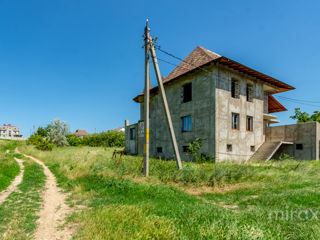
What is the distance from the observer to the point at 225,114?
56.2 ft

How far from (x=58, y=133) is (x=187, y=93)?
40354 millimetres

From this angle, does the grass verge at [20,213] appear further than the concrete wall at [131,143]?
No

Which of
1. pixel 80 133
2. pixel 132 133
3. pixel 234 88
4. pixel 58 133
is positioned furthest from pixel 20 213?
pixel 80 133

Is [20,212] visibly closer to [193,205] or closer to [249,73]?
[193,205]

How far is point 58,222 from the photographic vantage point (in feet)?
15.9

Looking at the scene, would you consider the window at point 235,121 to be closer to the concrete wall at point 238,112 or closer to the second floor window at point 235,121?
the second floor window at point 235,121

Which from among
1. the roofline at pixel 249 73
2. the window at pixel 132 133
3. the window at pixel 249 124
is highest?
the roofline at pixel 249 73

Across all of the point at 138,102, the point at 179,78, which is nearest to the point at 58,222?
the point at 179,78

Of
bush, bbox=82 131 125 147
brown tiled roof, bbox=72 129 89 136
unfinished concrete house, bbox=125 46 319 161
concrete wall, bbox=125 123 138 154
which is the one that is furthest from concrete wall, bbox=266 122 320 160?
brown tiled roof, bbox=72 129 89 136

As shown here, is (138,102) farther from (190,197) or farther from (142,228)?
(142,228)

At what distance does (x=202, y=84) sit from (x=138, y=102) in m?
13.0

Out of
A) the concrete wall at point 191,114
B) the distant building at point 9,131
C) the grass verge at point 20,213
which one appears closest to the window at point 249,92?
the concrete wall at point 191,114

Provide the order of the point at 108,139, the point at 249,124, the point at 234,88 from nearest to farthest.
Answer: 1. the point at 234,88
2. the point at 249,124
3. the point at 108,139

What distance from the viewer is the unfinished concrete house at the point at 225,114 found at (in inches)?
663
